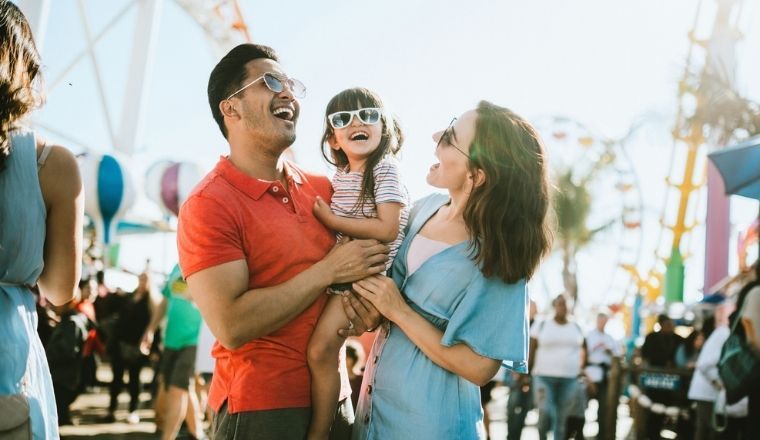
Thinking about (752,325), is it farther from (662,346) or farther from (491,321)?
(662,346)

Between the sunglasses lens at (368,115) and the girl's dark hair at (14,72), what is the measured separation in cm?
113

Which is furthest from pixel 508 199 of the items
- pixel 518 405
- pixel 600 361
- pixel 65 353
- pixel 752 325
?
pixel 600 361

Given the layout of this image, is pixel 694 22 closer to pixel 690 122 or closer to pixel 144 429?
pixel 690 122

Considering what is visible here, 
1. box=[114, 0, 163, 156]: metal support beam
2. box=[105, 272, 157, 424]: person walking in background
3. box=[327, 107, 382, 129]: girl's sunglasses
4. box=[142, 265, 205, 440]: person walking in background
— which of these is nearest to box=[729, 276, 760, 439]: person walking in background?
box=[327, 107, 382, 129]: girl's sunglasses

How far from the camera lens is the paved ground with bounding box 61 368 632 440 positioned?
7.32 m

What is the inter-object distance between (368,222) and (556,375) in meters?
5.56

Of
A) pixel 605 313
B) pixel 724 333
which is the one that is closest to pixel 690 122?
pixel 605 313

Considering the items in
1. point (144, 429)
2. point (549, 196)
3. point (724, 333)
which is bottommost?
point (144, 429)

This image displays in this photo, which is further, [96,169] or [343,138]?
[96,169]

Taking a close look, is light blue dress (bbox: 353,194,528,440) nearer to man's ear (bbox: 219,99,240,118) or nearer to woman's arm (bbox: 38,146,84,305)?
man's ear (bbox: 219,99,240,118)

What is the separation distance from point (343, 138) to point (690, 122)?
11108 millimetres

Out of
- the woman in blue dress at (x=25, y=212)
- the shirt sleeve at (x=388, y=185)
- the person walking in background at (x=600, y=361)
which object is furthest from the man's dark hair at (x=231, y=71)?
the person walking in background at (x=600, y=361)

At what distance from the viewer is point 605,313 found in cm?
1047

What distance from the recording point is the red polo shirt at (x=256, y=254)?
1982 mm
